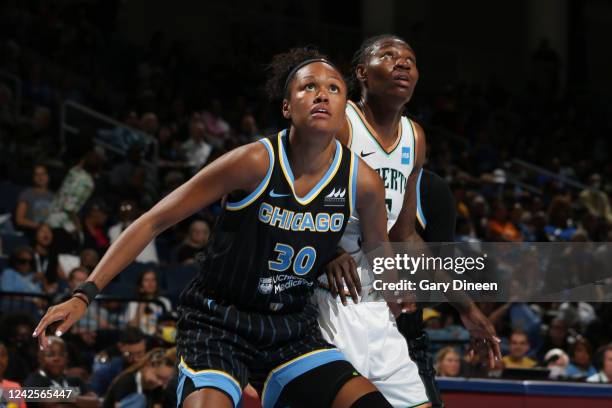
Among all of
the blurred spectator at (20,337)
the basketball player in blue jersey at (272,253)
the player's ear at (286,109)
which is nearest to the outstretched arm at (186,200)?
the basketball player in blue jersey at (272,253)

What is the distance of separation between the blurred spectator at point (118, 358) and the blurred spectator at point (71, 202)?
1528 mm

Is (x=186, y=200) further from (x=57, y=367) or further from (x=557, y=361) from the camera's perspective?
(x=557, y=361)

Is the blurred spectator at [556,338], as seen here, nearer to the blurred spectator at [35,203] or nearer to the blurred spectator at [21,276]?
the blurred spectator at [21,276]

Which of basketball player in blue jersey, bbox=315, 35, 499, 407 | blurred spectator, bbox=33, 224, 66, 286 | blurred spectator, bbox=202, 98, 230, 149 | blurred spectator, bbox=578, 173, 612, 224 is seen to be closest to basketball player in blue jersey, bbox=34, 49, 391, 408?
basketball player in blue jersey, bbox=315, 35, 499, 407

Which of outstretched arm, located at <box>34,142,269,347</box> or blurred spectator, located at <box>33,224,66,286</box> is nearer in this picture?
outstretched arm, located at <box>34,142,269,347</box>

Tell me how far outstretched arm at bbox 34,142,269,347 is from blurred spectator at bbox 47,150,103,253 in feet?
16.5

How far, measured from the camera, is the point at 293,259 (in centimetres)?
367

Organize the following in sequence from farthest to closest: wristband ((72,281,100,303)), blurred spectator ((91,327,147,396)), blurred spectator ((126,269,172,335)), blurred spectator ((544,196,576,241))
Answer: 1. blurred spectator ((544,196,576,241))
2. blurred spectator ((126,269,172,335))
3. blurred spectator ((91,327,147,396))
4. wristband ((72,281,100,303))

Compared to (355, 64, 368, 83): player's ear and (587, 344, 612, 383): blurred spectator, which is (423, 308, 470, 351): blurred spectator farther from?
(355, 64, 368, 83): player's ear

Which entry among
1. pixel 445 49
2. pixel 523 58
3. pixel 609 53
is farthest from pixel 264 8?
pixel 609 53

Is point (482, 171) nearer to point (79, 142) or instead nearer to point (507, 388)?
point (79, 142)

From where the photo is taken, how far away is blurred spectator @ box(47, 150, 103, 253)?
848 cm

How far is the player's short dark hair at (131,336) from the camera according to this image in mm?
7012

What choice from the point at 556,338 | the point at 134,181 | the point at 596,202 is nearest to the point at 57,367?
the point at 134,181
